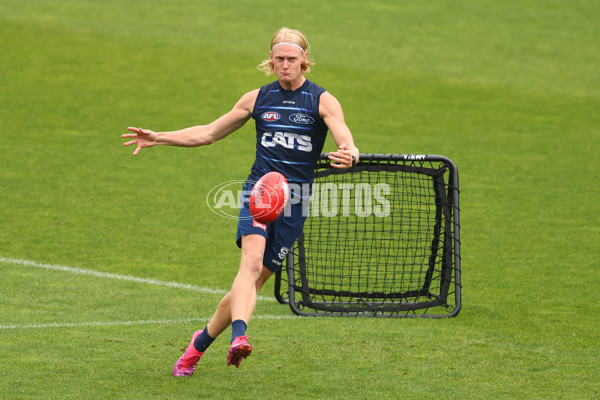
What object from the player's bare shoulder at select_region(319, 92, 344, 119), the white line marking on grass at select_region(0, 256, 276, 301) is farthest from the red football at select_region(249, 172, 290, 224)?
the white line marking on grass at select_region(0, 256, 276, 301)

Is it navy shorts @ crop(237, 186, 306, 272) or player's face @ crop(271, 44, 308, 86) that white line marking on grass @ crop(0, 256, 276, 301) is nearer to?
navy shorts @ crop(237, 186, 306, 272)

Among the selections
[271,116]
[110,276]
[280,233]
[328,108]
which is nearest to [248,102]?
[271,116]

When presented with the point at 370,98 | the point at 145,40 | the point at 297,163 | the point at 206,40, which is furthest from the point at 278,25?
the point at 297,163

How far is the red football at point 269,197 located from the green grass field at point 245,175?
3.89 feet

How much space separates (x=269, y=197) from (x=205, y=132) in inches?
35.4

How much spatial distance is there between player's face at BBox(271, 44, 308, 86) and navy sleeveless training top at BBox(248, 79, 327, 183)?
141 millimetres

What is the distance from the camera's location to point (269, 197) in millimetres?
5797

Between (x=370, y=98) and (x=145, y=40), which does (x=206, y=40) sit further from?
(x=370, y=98)

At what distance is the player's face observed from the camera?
6070 mm

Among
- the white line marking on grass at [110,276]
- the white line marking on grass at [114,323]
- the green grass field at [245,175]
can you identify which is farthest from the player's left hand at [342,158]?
the white line marking on grass at [110,276]

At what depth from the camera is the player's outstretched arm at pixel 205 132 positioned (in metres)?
6.32

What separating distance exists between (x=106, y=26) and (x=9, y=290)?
1716 cm

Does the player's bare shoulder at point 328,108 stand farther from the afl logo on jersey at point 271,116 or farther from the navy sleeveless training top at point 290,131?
the afl logo on jersey at point 271,116

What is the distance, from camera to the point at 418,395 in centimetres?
584
